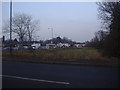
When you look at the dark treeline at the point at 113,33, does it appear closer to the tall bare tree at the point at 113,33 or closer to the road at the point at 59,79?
the tall bare tree at the point at 113,33

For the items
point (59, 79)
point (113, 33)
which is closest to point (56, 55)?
point (113, 33)

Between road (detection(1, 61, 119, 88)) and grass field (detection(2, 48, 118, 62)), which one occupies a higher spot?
grass field (detection(2, 48, 118, 62))

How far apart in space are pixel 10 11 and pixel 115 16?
1262 centimetres

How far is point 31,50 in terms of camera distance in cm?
2986

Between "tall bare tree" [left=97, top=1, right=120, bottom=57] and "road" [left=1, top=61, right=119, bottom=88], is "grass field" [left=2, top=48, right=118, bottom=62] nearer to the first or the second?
"tall bare tree" [left=97, top=1, right=120, bottom=57]

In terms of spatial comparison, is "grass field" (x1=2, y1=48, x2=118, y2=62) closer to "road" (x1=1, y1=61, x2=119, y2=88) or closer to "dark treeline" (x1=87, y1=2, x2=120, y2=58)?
"dark treeline" (x1=87, y1=2, x2=120, y2=58)

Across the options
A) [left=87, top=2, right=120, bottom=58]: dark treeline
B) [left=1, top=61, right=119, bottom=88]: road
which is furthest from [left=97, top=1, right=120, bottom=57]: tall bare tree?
[left=1, top=61, right=119, bottom=88]: road

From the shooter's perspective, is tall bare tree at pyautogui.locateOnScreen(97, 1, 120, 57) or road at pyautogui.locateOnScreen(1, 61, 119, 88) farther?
tall bare tree at pyautogui.locateOnScreen(97, 1, 120, 57)

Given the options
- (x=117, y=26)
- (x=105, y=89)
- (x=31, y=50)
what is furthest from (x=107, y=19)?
(x=105, y=89)

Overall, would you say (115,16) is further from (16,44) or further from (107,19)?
(16,44)

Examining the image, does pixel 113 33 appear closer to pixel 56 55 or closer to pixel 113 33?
pixel 113 33

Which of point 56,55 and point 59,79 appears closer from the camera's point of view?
point 59,79

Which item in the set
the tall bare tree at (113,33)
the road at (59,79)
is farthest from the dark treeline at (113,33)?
the road at (59,79)

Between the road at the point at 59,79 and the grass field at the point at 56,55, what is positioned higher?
the grass field at the point at 56,55
